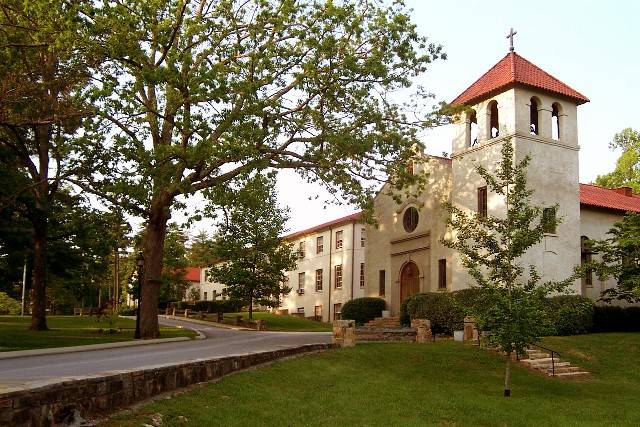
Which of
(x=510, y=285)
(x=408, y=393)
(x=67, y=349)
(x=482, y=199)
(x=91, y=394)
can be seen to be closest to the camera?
(x=91, y=394)

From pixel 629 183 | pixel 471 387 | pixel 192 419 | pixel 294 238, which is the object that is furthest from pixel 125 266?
pixel 192 419

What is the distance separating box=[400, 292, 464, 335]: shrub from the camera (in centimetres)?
2654

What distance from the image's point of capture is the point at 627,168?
4362 cm

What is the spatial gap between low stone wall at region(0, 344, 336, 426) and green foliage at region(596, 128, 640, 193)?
38473mm

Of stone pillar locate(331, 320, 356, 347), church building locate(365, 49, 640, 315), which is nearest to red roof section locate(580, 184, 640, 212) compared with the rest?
church building locate(365, 49, 640, 315)

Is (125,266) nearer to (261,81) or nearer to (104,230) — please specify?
(104,230)

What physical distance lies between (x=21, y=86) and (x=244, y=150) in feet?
21.9

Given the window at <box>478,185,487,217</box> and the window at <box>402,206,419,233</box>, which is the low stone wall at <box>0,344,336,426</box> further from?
the window at <box>402,206,419,233</box>

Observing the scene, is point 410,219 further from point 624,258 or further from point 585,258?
point 624,258

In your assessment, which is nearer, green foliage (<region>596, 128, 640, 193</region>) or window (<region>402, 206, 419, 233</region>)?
window (<region>402, 206, 419, 233</region>)

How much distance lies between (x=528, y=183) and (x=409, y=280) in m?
8.48

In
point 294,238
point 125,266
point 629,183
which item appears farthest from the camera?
point 125,266

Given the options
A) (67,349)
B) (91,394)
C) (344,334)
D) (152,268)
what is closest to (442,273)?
(344,334)

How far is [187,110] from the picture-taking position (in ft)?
70.3
